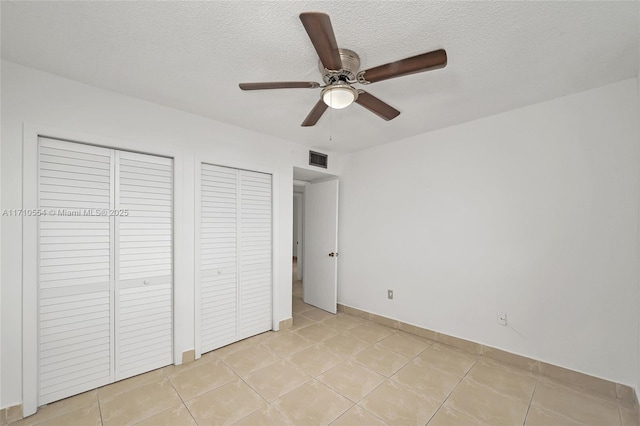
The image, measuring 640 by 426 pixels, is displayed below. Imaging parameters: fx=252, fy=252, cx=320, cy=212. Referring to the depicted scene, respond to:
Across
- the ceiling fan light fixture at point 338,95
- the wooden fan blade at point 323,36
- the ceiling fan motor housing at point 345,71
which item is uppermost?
the ceiling fan motor housing at point 345,71

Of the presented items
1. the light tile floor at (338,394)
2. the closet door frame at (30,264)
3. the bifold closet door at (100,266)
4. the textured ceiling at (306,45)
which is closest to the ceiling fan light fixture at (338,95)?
the textured ceiling at (306,45)

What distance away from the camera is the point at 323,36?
1.17 meters

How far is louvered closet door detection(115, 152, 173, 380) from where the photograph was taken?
7.25ft

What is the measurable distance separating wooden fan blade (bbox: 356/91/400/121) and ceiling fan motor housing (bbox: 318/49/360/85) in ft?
0.46

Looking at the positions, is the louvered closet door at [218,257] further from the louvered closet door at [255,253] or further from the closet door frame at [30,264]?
the closet door frame at [30,264]

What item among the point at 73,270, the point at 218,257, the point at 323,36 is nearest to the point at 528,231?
the point at 323,36

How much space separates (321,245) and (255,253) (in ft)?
4.18

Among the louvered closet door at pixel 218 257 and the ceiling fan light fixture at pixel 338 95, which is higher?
the ceiling fan light fixture at pixel 338 95

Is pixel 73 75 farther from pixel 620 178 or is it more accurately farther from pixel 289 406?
pixel 620 178

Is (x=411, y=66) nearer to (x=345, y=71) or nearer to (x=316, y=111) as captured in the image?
(x=345, y=71)

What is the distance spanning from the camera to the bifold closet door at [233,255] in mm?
2695

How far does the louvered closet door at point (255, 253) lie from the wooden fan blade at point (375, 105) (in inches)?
67.8

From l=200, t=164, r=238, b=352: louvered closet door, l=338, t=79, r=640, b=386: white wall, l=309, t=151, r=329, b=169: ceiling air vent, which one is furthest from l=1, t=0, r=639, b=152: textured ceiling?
l=309, t=151, r=329, b=169: ceiling air vent

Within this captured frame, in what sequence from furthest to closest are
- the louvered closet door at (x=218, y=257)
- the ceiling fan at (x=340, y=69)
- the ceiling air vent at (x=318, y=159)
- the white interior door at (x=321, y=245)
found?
the white interior door at (x=321, y=245), the ceiling air vent at (x=318, y=159), the louvered closet door at (x=218, y=257), the ceiling fan at (x=340, y=69)
